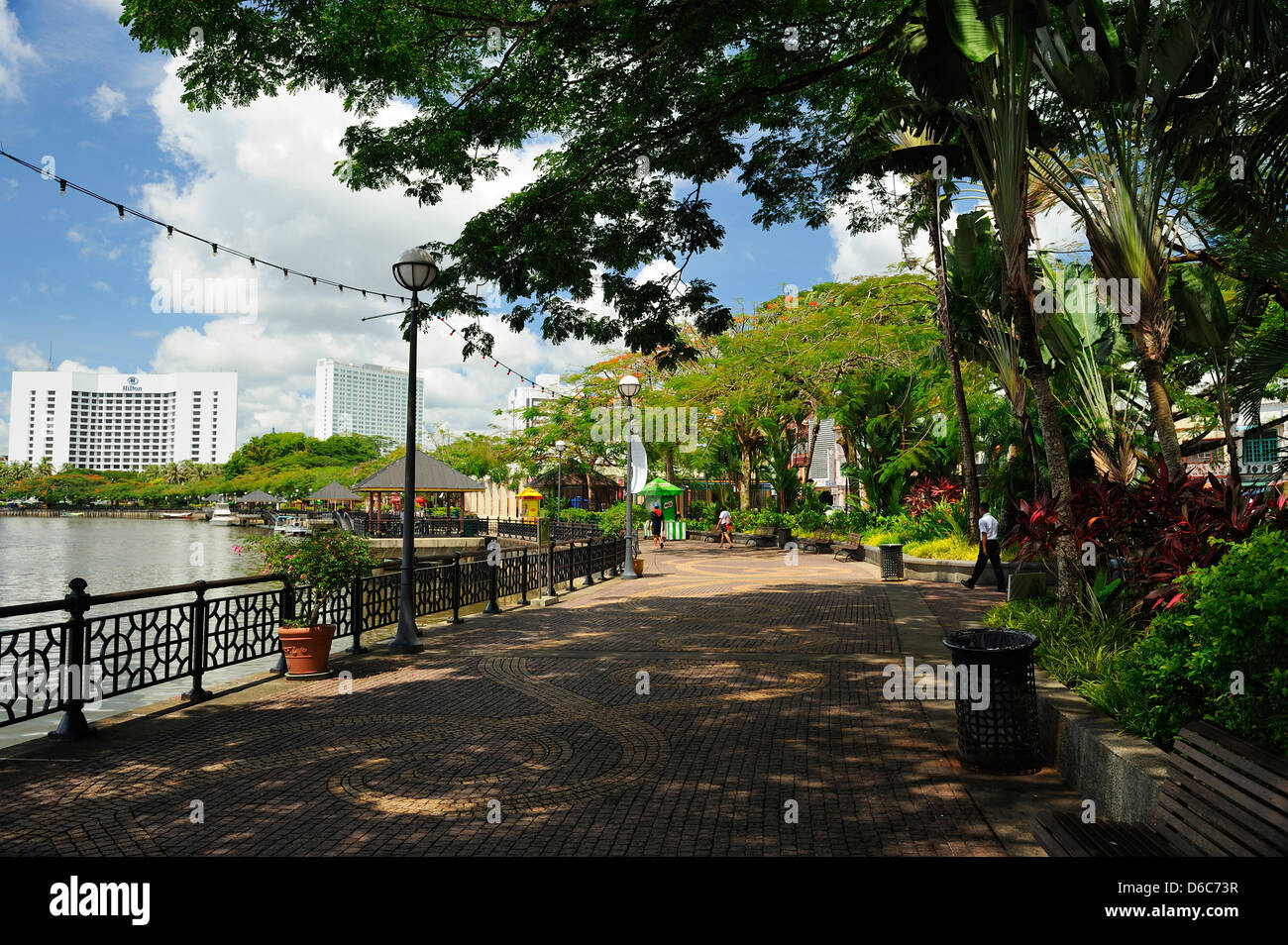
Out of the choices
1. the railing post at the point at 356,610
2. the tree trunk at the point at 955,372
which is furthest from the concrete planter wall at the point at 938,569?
the railing post at the point at 356,610

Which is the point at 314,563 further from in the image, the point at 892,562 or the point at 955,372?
the point at 955,372

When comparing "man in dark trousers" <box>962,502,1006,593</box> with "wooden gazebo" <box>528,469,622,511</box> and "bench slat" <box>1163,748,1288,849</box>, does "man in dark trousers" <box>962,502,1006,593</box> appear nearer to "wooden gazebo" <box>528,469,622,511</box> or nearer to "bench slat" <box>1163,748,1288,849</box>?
"bench slat" <box>1163,748,1288,849</box>

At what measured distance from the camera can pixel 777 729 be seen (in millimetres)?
6980

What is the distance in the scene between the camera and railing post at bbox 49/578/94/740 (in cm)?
669

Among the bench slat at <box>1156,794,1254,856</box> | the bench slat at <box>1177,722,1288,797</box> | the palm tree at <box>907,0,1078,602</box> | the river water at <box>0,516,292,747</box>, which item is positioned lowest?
the river water at <box>0,516,292,747</box>

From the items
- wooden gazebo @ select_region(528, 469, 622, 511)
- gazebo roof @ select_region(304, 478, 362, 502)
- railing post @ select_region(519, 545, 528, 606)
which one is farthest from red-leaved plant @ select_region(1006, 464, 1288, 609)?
gazebo roof @ select_region(304, 478, 362, 502)

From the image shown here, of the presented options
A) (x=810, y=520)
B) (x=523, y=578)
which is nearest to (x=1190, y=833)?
(x=523, y=578)

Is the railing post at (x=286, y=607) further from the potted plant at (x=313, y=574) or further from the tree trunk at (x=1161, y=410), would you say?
the tree trunk at (x=1161, y=410)

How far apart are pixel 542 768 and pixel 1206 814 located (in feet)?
13.1

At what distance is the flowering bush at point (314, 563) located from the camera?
31.6 feet

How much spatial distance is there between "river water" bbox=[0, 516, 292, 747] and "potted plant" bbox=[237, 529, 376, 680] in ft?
7.50

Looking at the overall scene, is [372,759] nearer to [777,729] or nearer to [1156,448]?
[777,729]

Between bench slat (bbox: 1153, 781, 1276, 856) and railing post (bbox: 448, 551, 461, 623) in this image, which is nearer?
bench slat (bbox: 1153, 781, 1276, 856)

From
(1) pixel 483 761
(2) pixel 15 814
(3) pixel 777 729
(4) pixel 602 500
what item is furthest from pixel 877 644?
(4) pixel 602 500
